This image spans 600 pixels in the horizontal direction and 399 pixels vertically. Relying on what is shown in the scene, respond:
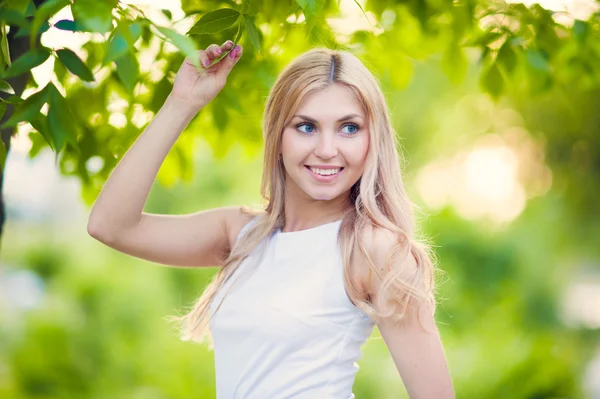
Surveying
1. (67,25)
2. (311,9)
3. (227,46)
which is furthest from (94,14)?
(227,46)

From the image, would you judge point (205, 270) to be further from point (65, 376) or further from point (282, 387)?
point (282, 387)

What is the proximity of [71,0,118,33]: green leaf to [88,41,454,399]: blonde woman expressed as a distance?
0.54 m

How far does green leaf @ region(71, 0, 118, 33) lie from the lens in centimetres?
113

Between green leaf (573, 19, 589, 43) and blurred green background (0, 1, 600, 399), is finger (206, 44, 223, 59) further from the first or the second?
green leaf (573, 19, 589, 43)

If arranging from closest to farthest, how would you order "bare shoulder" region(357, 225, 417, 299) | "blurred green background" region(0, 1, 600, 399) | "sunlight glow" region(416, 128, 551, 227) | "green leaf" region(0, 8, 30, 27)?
"green leaf" region(0, 8, 30, 27)
"bare shoulder" region(357, 225, 417, 299)
"blurred green background" region(0, 1, 600, 399)
"sunlight glow" region(416, 128, 551, 227)

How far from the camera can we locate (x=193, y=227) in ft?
6.51

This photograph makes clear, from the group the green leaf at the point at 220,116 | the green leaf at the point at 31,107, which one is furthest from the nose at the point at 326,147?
the green leaf at the point at 220,116

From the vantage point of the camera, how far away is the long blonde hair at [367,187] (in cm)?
167

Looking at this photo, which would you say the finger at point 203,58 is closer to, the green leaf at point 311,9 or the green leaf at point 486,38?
the green leaf at point 311,9

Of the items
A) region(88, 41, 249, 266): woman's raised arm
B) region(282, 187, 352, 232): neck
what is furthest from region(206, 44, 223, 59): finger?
region(282, 187, 352, 232): neck

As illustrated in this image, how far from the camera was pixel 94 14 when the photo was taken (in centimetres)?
115

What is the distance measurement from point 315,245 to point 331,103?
1.06ft

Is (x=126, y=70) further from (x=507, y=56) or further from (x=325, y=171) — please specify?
(x=507, y=56)

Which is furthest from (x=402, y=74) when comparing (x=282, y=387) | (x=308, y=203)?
(x=282, y=387)
